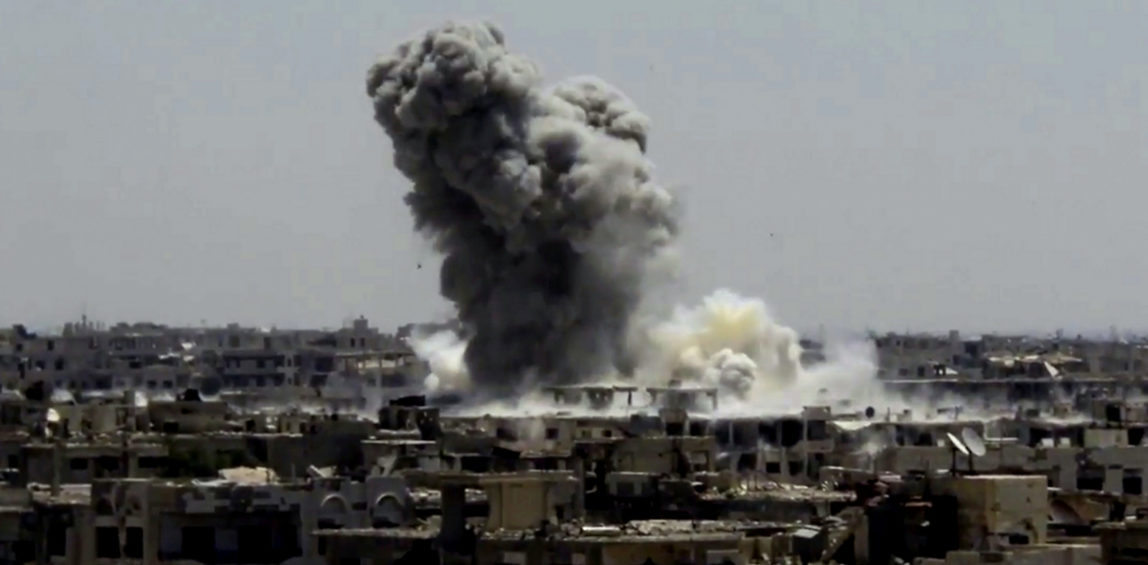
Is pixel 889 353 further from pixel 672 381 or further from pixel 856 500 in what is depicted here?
pixel 856 500

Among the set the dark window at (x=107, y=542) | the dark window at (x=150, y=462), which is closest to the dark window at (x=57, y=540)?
the dark window at (x=107, y=542)

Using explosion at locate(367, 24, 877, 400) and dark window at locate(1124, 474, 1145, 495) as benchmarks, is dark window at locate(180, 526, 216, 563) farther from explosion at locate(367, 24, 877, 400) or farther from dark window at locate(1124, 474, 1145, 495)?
explosion at locate(367, 24, 877, 400)

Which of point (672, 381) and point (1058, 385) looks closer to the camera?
point (672, 381)

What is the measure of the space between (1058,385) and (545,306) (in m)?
23.2

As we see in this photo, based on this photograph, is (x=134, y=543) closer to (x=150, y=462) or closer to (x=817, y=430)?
(x=150, y=462)

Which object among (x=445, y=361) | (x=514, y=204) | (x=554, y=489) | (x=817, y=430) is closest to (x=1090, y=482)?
(x=817, y=430)

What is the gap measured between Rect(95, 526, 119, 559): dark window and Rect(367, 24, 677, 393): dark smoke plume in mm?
41757

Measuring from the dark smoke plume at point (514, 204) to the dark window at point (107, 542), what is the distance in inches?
1644

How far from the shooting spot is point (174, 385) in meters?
122

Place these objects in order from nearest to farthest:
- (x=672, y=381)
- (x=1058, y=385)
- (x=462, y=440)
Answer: (x=462, y=440)
(x=672, y=381)
(x=1058, y=385)

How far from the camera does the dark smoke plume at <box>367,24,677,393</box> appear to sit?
93.9m

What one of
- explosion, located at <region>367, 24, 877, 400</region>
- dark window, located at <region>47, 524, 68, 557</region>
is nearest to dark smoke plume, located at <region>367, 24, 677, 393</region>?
explosion, located at <region>367, 24, 877, 400</region>

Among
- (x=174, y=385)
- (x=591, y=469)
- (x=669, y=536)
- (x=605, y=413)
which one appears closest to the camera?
(x=669, y=536)

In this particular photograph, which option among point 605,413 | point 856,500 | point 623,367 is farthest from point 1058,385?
point 856,500
